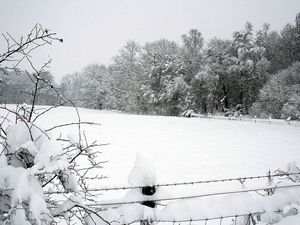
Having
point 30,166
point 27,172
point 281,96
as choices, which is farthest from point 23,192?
point 281,96

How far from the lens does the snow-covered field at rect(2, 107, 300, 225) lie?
11.9 meters

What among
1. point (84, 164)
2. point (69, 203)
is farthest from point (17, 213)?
point (84, 164)

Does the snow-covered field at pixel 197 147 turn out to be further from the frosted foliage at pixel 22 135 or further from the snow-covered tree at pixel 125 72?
the snow-covered tree at pixel 125 72

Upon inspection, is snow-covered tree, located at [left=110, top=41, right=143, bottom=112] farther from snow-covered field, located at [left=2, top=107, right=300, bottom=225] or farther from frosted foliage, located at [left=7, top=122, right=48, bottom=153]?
frosted foliage, located at [left=7, top=122, right=48, bottom=153]

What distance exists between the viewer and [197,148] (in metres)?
17.0

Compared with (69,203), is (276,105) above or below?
above

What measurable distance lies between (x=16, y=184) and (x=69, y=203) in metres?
0.49

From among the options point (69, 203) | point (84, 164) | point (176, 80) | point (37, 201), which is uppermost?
point (176, 80)

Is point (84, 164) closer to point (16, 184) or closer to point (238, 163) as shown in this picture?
point (238, 163)

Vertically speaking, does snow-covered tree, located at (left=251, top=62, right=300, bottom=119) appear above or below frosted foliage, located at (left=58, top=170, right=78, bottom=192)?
above

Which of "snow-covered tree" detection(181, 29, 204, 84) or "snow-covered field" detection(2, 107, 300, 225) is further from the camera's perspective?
"snow-covered tree" detection(181, 29, 204, 84)

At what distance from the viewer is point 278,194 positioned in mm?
3449

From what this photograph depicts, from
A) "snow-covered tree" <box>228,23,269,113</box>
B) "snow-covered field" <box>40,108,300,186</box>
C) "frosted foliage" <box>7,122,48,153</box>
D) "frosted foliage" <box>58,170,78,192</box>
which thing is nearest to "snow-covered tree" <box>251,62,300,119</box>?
"snow-covered field" <box>40,108,300,186</box>

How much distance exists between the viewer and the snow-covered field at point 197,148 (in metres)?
11.9
